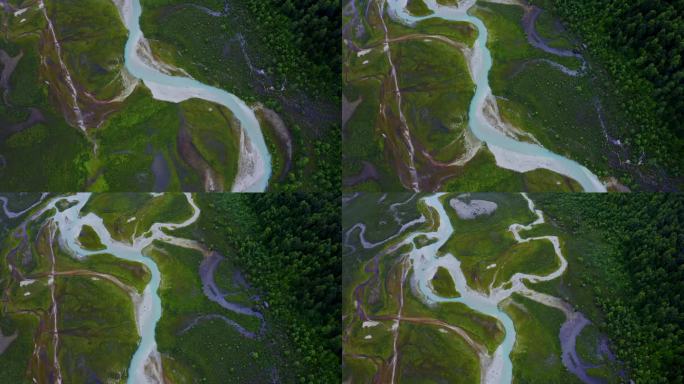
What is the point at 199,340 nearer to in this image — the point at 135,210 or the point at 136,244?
the point at 136,244

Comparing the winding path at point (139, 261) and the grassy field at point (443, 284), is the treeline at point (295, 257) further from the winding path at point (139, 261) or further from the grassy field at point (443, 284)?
the grassy field at point (443, 284)

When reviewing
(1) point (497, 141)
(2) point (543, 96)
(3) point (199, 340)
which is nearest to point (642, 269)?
(1) point (497, 141)

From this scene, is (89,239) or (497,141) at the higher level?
(497,141)

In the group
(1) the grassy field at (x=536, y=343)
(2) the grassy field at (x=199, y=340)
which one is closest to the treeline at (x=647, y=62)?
(1) the grassy field at (x=536, y=343)

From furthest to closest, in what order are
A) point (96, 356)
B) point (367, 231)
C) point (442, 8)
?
point (442, 8)
point (367, 231)
point (96, 356)

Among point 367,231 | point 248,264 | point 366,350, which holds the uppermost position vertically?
point 367,231

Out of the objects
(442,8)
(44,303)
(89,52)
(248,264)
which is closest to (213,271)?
(248,264)

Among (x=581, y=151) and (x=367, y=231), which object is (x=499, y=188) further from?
(x=367, y=231)
